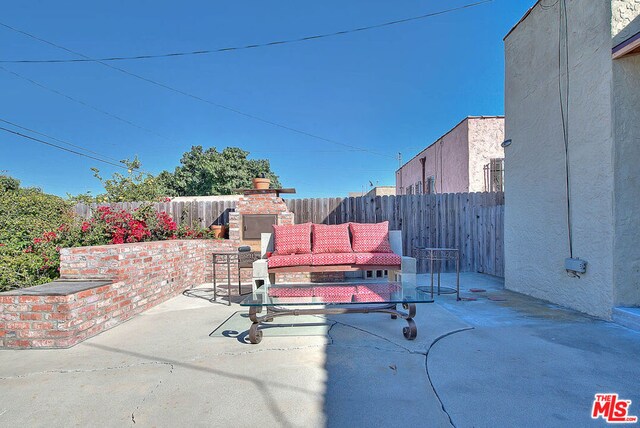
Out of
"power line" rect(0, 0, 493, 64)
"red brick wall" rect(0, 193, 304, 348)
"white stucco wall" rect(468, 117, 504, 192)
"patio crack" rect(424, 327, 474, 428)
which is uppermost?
"power line" rect(0, 0, 493, 64)

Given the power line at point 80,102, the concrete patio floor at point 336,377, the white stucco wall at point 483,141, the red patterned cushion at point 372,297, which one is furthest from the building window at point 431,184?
the power line at point 80,102

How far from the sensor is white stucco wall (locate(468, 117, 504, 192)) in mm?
8945

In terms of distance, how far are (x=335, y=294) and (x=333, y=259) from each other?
54.5 inches

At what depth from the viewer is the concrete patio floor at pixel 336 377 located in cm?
159

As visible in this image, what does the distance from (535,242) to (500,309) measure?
1.33m

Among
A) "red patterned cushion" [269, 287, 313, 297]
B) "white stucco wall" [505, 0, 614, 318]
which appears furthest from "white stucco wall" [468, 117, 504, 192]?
"red patterned cushion" [269, 287, 313, 297]

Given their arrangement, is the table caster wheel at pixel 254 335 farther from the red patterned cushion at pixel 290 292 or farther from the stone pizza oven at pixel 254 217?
the stone pizza oven at pixel 254 217

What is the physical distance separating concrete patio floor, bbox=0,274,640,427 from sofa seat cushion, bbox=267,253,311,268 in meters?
1.36

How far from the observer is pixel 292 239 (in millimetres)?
4801

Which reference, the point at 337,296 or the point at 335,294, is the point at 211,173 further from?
the point at 337,296

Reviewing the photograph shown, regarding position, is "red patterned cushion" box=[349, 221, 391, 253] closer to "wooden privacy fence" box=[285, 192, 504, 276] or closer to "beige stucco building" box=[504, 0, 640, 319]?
"wooden privacy fence" box=[285, 192, 504, 276]

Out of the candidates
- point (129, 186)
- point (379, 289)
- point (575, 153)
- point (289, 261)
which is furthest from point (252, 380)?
point (129, 186)

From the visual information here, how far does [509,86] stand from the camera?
5.04 meters

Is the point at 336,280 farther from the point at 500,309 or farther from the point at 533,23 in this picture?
the point at 533,23
